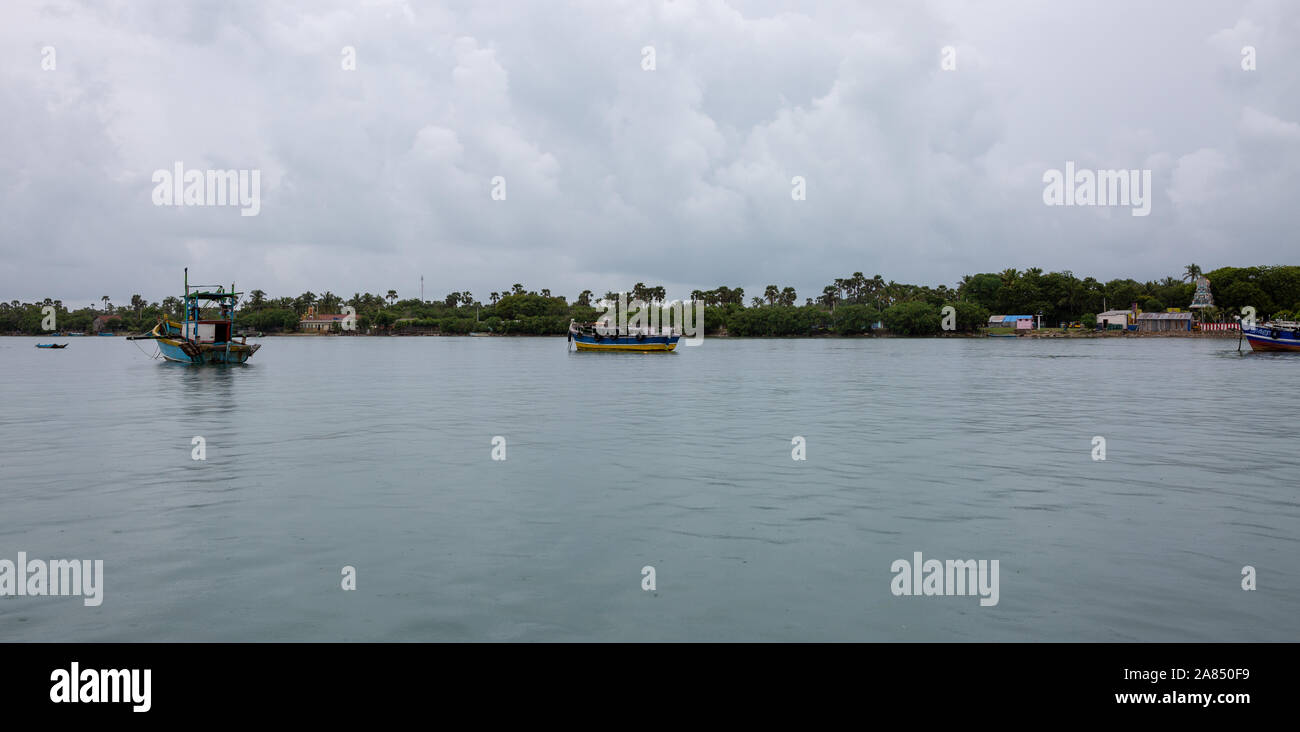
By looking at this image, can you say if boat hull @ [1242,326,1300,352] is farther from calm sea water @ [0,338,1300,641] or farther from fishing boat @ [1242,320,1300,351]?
calm sea water @ [0,338,1300,641]

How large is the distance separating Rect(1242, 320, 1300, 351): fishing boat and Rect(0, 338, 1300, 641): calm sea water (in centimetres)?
8785

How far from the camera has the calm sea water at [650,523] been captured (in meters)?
9.47

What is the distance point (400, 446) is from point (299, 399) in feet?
63.9

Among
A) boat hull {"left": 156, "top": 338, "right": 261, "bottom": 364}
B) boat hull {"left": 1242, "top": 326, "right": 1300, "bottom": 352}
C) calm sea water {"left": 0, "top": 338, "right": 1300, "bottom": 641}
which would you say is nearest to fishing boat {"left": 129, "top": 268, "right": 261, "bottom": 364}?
boat hull {"left": 156, "top": 338, "right": 261, "bottom": 364}

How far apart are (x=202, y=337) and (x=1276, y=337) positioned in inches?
4619

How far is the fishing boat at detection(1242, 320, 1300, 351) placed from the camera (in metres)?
104

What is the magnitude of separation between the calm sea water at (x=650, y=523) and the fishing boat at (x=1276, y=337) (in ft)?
288

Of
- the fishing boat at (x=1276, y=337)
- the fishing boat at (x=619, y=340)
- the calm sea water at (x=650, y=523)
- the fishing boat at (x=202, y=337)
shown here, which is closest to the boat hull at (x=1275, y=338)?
the fishing boat at (x=1276, y=337)
